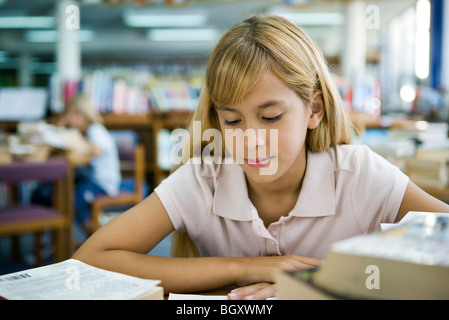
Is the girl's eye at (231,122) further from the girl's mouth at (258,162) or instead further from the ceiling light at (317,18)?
the ceiling light at (317,18)

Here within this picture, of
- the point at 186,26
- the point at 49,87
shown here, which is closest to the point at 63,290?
the point at 49,87

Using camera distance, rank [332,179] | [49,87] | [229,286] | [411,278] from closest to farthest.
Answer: [411,278]
[229,286]
[332,179]
[49,87]

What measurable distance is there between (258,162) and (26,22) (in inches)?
387

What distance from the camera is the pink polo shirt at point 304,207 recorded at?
1028mm

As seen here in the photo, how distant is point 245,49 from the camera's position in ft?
3.12

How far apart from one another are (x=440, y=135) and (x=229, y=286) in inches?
60.0

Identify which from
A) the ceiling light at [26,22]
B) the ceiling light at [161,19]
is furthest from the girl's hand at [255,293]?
the ceiling light at [26,22]

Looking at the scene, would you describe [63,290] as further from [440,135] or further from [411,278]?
[440,135]

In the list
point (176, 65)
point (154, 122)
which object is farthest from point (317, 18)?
point (154, 122)

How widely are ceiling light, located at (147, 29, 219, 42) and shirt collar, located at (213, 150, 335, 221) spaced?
31.7ft

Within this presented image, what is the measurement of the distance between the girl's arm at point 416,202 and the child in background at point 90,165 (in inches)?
96.2

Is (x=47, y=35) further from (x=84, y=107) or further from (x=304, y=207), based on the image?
(x=304, y=207)

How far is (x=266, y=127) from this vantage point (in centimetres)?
91
